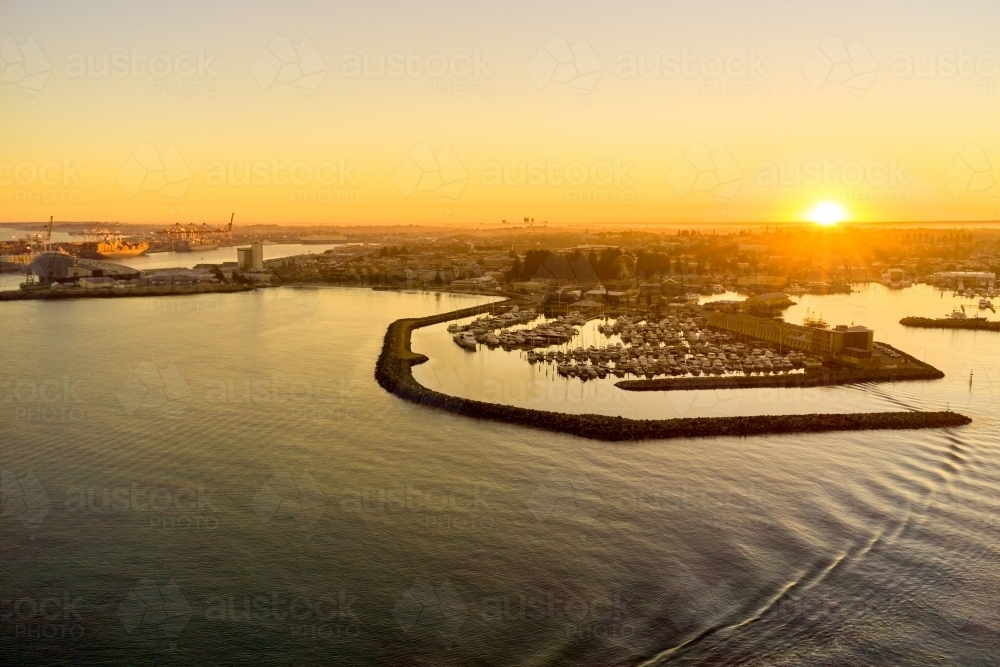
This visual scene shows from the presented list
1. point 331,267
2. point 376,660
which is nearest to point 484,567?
point 376,660

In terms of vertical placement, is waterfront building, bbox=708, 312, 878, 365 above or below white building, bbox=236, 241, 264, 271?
below

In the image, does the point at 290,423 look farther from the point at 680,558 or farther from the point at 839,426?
the point at 839,426

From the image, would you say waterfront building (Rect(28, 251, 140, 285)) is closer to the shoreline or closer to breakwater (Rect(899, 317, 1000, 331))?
the shoreline

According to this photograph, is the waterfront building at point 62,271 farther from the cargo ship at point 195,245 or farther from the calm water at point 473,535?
the cargo ship at point 195,245

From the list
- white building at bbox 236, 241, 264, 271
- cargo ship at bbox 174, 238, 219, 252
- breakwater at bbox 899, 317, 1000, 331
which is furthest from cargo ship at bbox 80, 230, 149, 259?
breakwater at bbox 899, 317, 1000, 331

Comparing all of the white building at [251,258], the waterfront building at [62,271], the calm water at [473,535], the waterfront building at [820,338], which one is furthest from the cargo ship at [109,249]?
the waterfront building at [820,338]

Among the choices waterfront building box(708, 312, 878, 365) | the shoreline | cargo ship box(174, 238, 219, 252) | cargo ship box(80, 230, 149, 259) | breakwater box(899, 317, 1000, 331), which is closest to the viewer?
waterfront building box(708, 312, 878, 365)

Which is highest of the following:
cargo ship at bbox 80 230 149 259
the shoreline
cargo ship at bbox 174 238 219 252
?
cargo ship at bbox 174 238 219 252
